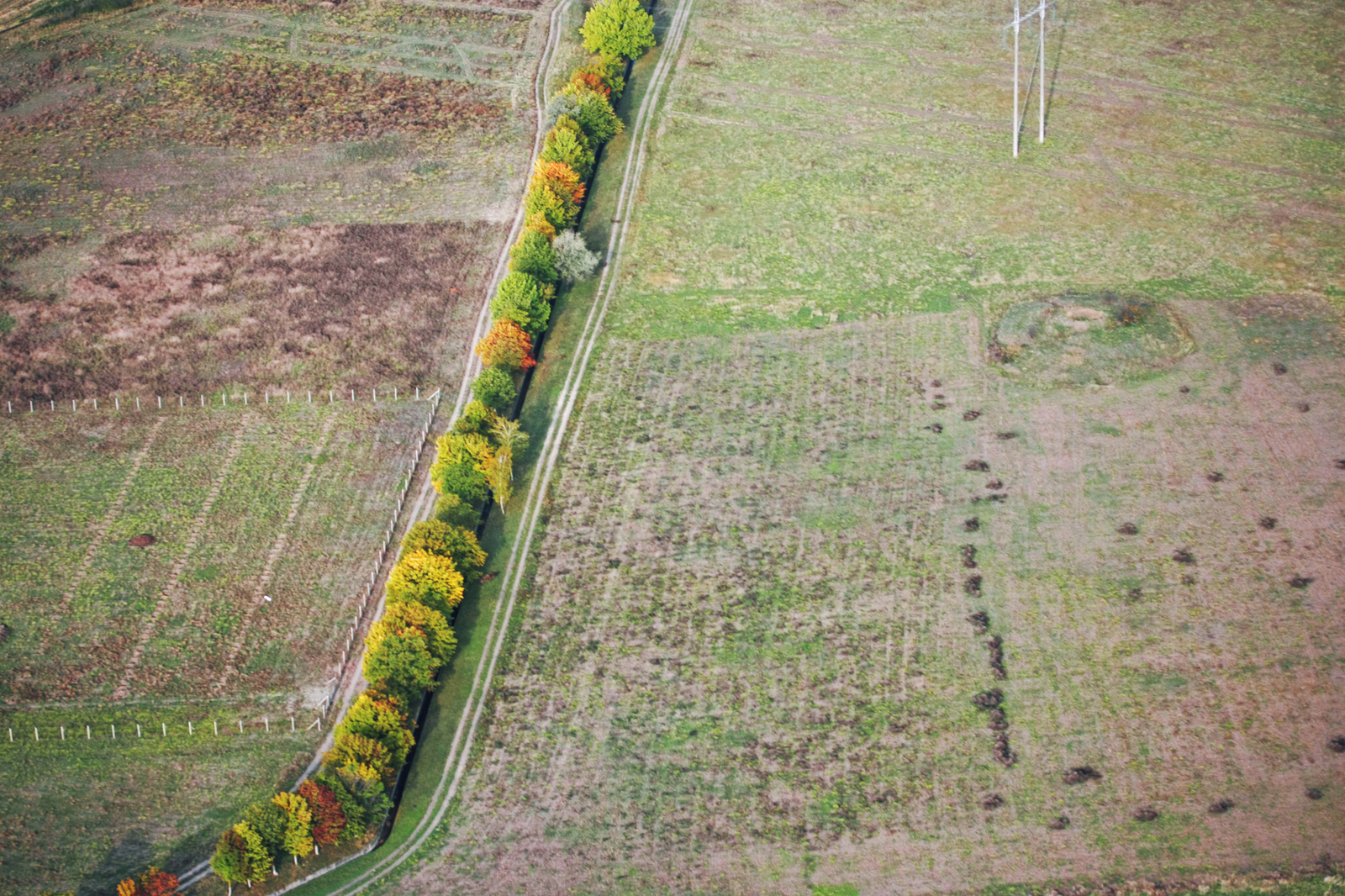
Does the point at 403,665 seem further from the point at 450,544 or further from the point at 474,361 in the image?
the point at 474,361

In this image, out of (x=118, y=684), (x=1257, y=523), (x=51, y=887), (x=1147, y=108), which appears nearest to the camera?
(x=51, y=887)

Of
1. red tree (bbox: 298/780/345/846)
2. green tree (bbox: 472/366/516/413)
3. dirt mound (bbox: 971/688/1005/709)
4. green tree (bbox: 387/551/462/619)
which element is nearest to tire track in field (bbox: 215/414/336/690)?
green tree (bbox: 387/551/462/619)

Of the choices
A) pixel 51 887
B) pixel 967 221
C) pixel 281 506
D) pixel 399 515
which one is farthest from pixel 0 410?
pixel 967 221

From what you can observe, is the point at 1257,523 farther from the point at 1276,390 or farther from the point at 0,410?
the point at 0,410

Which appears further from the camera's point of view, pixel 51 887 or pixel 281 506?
pixel 281 506

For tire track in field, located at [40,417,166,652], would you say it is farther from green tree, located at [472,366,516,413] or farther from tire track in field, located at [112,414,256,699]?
green tree, located at [472,366,516,413]

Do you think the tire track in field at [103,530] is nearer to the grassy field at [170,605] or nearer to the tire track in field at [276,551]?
the grassy field at [170,605]

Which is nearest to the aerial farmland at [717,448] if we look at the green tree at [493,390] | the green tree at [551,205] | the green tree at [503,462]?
the green tree at [503,462]
